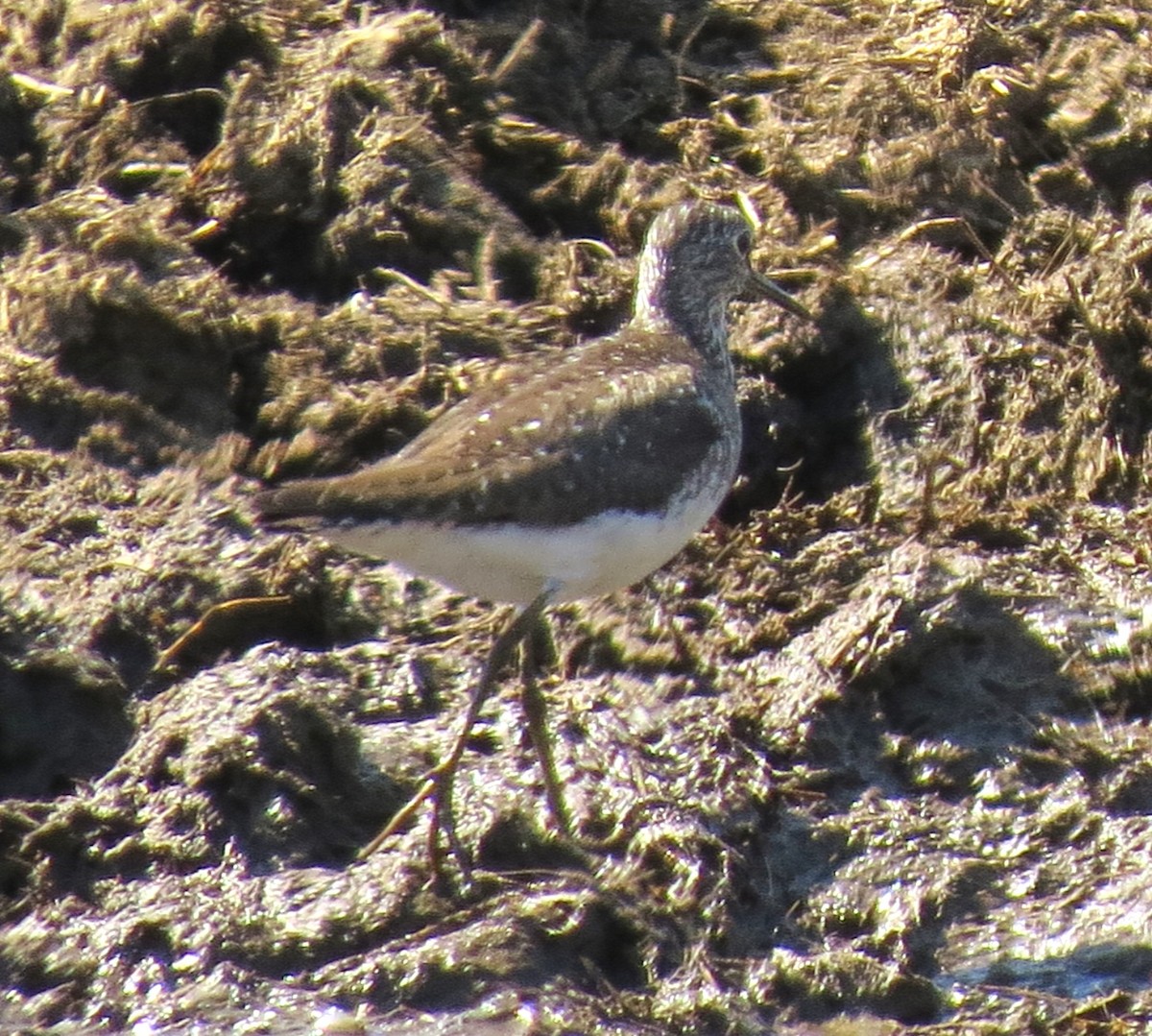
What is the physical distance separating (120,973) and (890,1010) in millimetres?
2049

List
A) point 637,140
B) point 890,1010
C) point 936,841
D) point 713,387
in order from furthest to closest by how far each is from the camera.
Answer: point 637,140 < point 713,387 < point 936,841 < point 890,1010

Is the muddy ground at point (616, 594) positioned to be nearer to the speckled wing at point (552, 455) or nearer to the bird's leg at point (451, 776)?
the bird's leg at point (451, 776)

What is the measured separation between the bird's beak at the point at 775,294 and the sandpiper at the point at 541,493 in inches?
27.7

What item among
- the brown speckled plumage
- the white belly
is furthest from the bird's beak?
the white belly

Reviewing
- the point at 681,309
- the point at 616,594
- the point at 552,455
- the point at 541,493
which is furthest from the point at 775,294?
the point at 541,493

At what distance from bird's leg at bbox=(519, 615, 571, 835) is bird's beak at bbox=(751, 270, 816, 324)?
5.41 ft

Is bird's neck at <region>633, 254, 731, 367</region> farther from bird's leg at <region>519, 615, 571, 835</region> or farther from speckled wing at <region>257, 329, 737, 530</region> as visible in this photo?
bird's leg at <region>519, 615, 571, 835</region>

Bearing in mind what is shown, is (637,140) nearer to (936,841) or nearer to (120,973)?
(936,841)

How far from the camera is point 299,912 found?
5.72 m

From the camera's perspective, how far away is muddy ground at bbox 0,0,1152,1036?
566 centimetres

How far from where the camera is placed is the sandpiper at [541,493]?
217 inches

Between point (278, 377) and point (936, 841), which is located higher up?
point (278, 377)

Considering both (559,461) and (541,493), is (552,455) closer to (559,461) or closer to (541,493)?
(559,461)

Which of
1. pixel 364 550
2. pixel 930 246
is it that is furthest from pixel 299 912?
pixel 930 246
